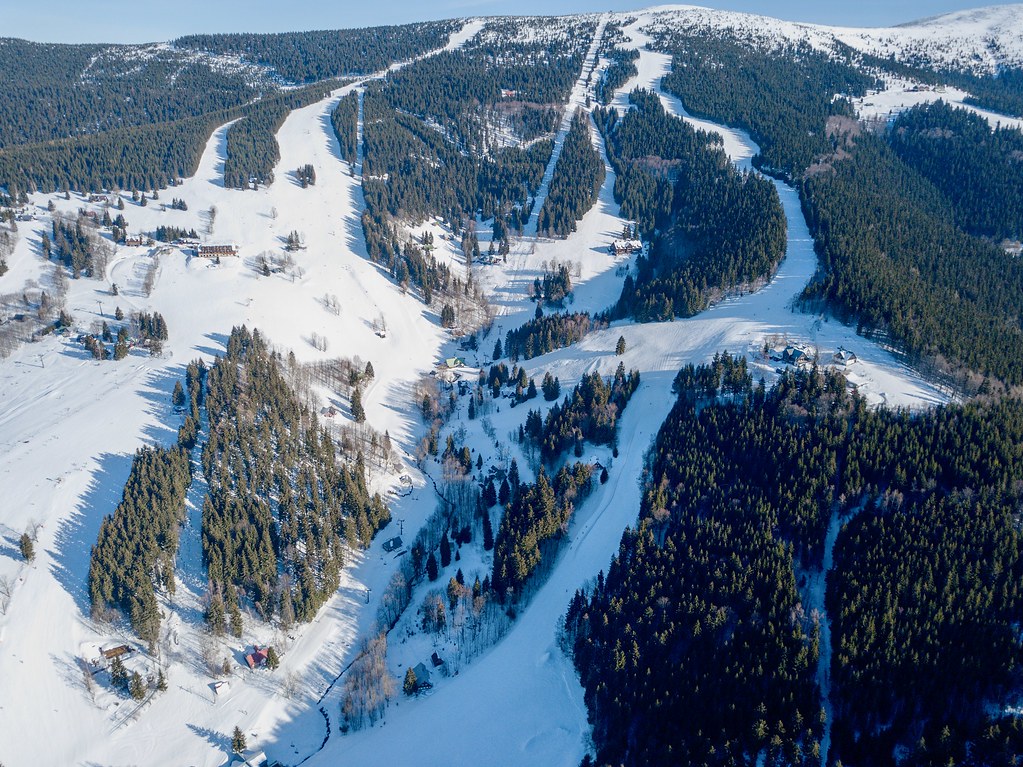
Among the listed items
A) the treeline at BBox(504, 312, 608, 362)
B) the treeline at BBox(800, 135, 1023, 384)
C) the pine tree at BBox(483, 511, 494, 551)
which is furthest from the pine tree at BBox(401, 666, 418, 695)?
the treeline at BBox(800, 135, 1023, 384)

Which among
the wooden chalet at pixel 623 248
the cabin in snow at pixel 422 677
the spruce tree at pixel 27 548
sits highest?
the wooden chalet at pixel 623 248

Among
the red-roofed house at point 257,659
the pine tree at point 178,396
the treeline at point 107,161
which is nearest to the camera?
the red-roofed house at point 257,659

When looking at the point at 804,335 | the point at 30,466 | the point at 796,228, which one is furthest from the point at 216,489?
the point at 796,228

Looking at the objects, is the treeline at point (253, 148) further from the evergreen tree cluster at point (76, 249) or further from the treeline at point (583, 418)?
the treeline at point (583, 418)

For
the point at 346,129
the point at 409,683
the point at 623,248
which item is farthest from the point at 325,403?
the point at 346,129

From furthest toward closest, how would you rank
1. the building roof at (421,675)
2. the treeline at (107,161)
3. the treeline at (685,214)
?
the treeline at (107,161) < the treeline at (685,214) < the building roof at (421,675)

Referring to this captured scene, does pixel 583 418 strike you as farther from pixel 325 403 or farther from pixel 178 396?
pixel 178 396

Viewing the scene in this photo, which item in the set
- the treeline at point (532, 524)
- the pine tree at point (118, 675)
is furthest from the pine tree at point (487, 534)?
the pine tree at point (118, 675)
